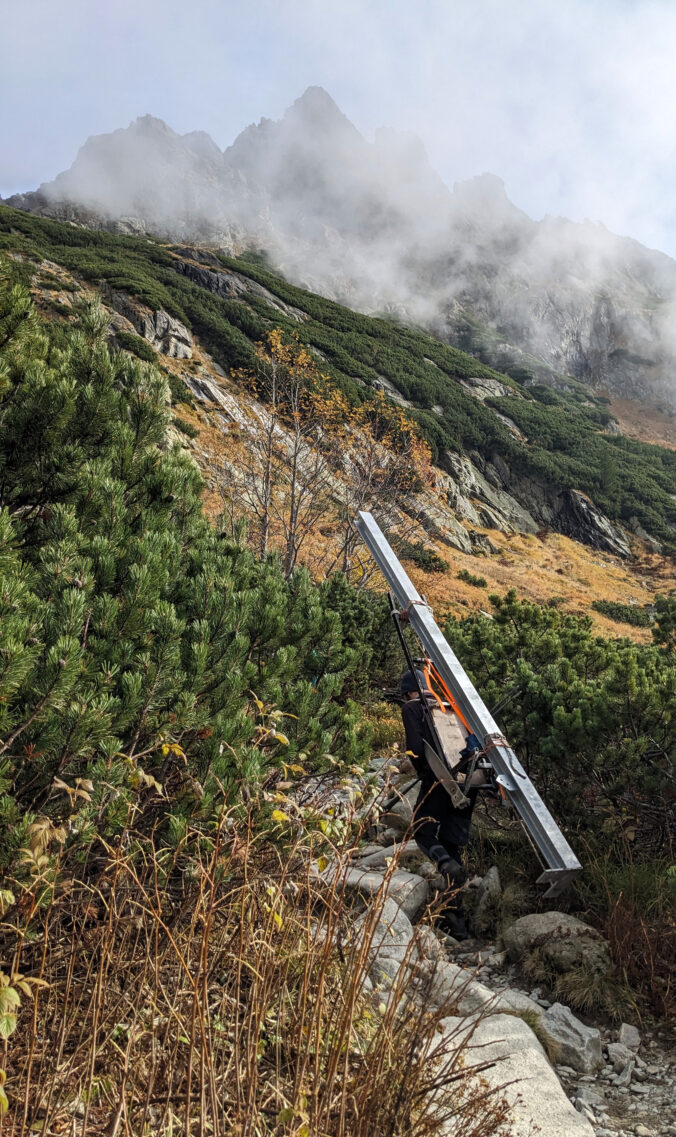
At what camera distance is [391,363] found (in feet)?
145

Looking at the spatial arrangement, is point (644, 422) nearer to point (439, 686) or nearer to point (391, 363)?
point (391, 363)

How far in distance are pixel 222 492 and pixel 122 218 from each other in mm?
74069

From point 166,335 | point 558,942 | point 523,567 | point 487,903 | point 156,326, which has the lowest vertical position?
point 487,903

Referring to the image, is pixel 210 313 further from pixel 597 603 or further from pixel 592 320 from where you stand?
pixel 592 320

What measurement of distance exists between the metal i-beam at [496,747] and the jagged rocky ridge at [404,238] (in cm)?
7621

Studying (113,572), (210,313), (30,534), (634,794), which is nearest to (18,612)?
(113,572)

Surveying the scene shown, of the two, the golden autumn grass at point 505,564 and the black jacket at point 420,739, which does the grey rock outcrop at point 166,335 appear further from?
the black jacket at point 420,739

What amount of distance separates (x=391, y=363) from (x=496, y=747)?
4387cm

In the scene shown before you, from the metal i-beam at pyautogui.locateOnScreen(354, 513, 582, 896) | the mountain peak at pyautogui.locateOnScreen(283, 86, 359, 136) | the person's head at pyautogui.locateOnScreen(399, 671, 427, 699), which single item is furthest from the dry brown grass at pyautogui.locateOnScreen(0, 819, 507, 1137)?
the mountain peak at pyautogui.locateOnScreen(283, 86, 359, 136)

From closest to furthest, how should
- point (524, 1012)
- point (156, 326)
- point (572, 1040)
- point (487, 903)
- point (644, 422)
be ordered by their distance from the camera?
point (572, 1040) < point (524, 1012) < point (487, 903) < point (156, 326) < point (644, 422)

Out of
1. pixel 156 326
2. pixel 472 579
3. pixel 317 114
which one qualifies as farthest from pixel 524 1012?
pixel 317 114

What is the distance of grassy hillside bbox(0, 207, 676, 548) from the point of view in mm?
33688

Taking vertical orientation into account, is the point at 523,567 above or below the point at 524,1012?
above

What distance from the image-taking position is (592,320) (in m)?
96.1
